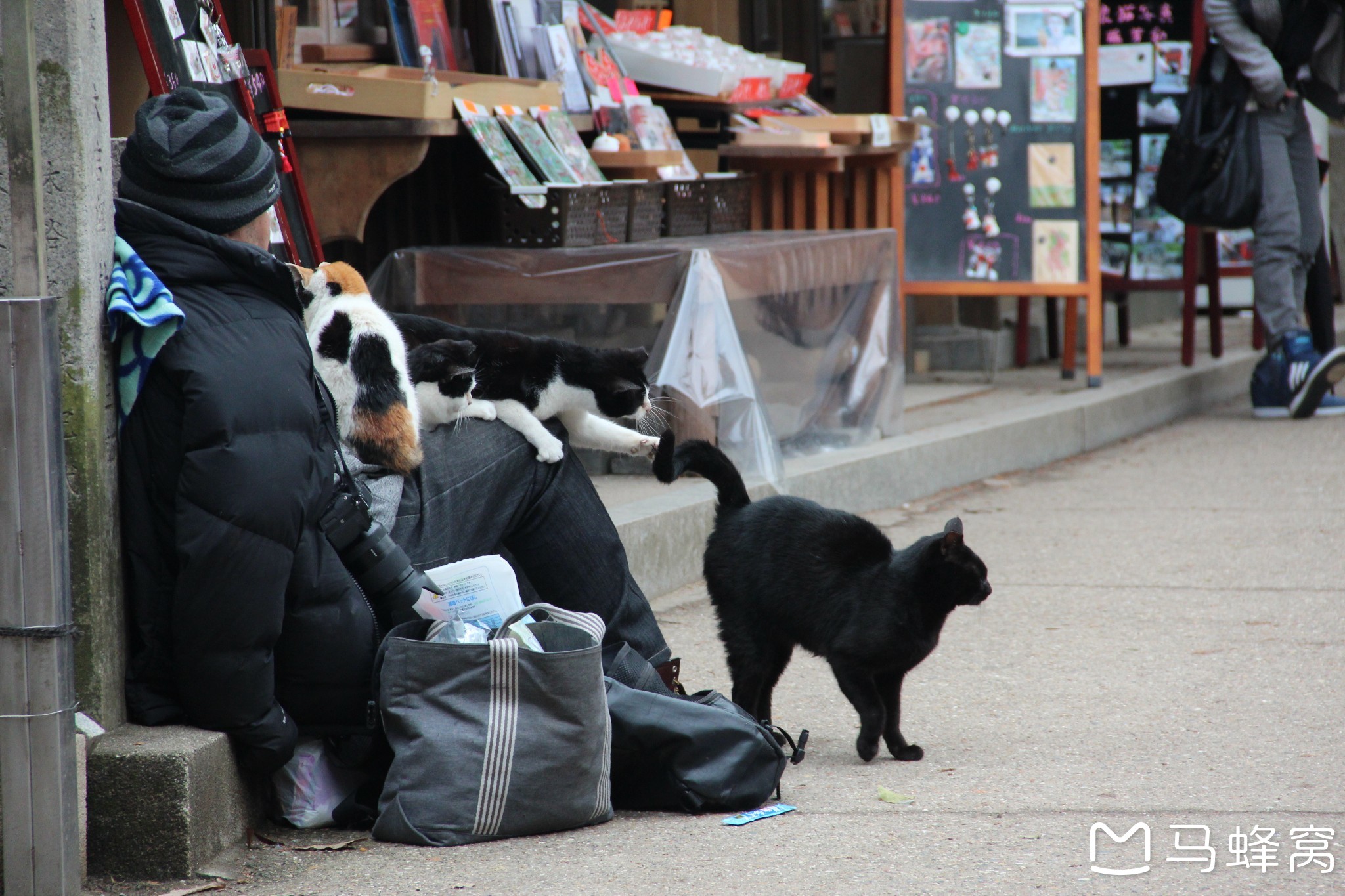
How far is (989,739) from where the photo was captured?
3.44 metres

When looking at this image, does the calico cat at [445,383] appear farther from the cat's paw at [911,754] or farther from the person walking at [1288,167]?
the person walking at [1288,167]

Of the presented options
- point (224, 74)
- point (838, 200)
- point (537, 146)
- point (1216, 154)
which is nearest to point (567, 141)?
point (537, 146)

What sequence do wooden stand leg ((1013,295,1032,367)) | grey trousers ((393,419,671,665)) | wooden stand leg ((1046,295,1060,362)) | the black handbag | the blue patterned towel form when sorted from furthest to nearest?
1. wooden stand leg ((1046,295,1060,362))
2. wooden stand leg ((1013,295,1032,367))
3. the black handbag
4. grey trousers ((393,419,671,665))
5. the blue patterned towel

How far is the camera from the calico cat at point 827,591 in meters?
3.26

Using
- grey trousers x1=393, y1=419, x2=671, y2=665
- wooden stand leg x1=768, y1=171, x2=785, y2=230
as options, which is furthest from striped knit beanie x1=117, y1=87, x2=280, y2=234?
wooden stand leg x1=768, y1=171, x2=785, y2=230

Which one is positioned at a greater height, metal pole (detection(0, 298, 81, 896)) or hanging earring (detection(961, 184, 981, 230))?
hanging earring (detection(961, 184, 981, 230))

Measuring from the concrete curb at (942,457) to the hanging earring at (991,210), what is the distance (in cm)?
91

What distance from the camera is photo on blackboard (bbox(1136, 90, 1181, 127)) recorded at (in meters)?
8.62

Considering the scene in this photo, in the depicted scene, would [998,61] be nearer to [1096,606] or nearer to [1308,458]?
[1308,458]

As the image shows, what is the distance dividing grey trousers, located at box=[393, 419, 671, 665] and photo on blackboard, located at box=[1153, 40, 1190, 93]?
6.44 m

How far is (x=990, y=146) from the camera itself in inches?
295

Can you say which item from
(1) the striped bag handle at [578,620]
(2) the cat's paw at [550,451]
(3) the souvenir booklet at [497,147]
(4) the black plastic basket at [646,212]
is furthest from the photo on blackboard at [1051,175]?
(1) the striped bag handle at [578,620]

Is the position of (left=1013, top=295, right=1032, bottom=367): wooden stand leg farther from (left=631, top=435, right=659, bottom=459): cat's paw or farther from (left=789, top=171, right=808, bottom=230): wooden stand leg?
(left=631, top=435, right=659, bottom=459): cat's paw

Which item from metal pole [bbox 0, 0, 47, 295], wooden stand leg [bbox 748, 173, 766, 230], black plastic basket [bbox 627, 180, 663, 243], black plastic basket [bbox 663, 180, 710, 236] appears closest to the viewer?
metal pole [bbox 0, 0, 47, 295]
